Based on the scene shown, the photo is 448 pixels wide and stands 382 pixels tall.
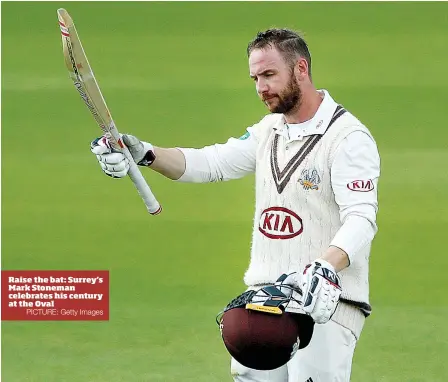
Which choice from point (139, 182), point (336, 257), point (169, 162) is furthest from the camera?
point (169, 162)

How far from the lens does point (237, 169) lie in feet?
16.5

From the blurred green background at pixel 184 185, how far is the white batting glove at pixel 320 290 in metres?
2.21

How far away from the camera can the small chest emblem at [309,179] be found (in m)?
4.53

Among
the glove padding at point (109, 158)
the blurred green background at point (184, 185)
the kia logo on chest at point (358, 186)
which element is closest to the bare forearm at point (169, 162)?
the glove padding at point (109, 158)

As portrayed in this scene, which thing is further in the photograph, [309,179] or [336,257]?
[309,179]

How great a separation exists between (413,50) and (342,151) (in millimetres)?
6570

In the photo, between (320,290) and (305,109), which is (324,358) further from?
(305,109)

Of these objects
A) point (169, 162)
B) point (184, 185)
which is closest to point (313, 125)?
point (169, 162)

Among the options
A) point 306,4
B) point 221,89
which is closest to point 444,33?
point 306,4

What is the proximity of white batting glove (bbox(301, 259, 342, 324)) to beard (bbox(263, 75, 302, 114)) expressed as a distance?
70 cm

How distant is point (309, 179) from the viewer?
14.9 feet

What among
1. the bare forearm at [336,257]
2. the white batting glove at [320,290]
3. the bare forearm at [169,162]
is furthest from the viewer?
the bare forearm at [169,162]

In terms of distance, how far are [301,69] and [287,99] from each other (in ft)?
0.46
